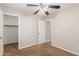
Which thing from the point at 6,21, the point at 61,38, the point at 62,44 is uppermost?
the point at 6,21

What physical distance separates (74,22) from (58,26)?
3.09 ft

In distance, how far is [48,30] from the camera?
5.41 m

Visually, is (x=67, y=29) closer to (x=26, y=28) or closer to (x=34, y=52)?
(x=34, y=52)

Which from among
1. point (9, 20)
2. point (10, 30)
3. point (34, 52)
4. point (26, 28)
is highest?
point (9, 20)

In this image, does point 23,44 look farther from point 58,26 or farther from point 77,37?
point 77,37

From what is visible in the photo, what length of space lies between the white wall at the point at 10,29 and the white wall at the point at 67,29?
2.76 m

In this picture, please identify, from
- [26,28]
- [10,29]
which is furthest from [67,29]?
[10,29]

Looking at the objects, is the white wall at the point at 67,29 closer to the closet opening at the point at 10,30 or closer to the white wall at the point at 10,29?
the closet opening at the point at 10,30

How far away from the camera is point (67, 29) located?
3.05 m

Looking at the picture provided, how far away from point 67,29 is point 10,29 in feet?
11.4

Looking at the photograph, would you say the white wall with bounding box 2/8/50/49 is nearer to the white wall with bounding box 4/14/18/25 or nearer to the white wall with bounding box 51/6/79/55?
the white wall with bounding box 4/14/18/25

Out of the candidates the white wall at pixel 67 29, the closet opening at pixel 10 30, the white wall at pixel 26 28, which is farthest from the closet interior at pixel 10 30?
the white wall at pixel 67 29

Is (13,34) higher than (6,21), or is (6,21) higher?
(6,21)

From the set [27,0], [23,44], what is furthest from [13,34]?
[27,0]
